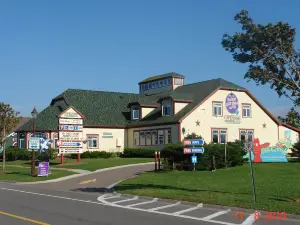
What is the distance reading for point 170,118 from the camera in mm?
46562

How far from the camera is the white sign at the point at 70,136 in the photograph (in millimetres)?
39000

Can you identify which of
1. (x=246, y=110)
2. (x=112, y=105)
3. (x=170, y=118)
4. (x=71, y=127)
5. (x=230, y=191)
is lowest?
(x=230, y=191)

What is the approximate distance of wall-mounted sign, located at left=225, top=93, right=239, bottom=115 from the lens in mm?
A: 48625

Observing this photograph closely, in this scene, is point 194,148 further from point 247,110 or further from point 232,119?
point 247,110

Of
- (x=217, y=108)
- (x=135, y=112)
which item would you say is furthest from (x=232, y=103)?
(x=135, y=112)

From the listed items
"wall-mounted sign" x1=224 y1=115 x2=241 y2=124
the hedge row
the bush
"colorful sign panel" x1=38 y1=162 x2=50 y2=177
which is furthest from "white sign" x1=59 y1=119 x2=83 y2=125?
"wall-mounted sign" x1=224 y1=115 x2=241 y2=124

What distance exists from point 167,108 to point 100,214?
35604mm

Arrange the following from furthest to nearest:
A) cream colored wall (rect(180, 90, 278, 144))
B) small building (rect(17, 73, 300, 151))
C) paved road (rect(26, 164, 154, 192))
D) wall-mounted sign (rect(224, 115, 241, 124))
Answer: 1. wall-mounted sign (rect(224, 115, 241, 124))
2. small building (rect(17, 73, 300, 151))
3. cream colored wall (rect(180, 90, 278, 144))
4. paved road (rect(26, 164, 154, 192))

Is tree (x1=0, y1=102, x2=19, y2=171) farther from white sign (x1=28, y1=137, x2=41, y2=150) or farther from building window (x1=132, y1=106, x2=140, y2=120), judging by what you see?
white sign (x1=28, y1=137, x2=41, y2=150)

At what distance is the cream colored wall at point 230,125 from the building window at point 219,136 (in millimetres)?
440

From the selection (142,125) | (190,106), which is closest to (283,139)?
(190,106)

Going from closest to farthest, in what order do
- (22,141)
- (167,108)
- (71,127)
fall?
(71,127)
(167,108)
(22,141)

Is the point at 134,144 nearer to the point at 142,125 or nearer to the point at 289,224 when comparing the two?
the point at 142,125

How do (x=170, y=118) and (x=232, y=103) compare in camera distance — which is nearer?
(x=170, y=118)
